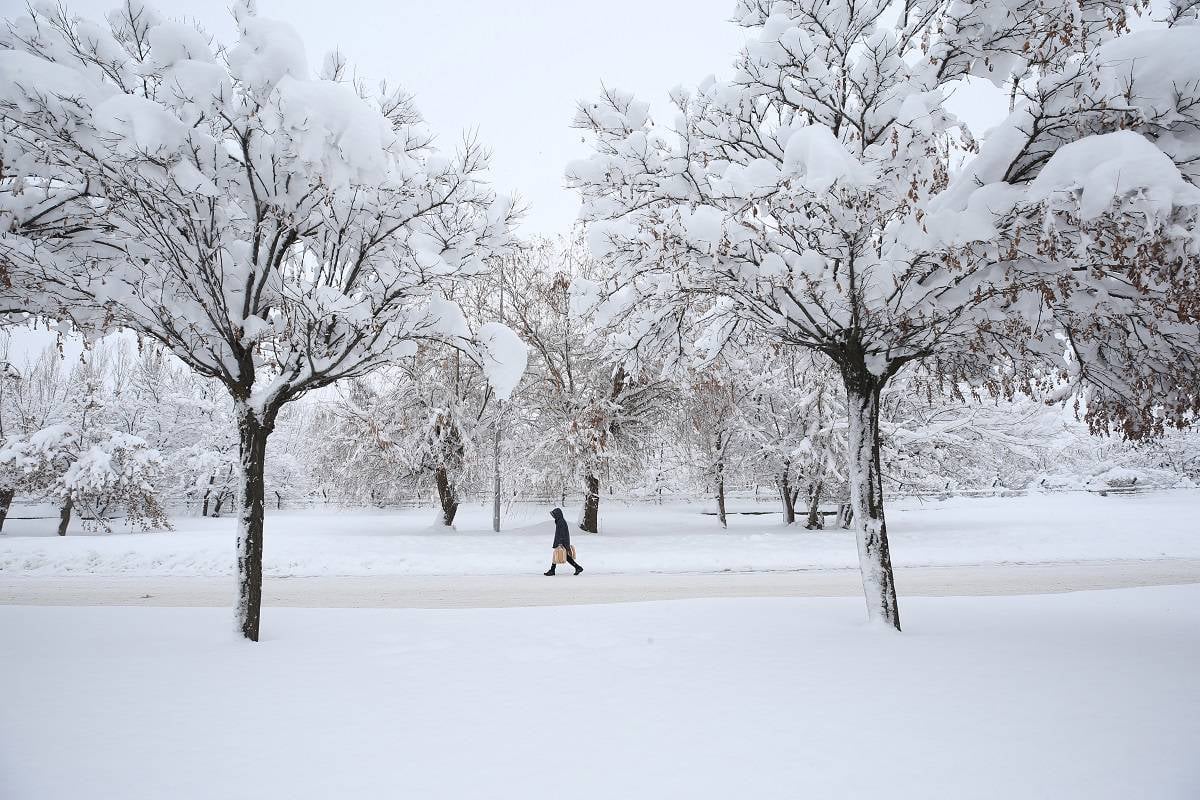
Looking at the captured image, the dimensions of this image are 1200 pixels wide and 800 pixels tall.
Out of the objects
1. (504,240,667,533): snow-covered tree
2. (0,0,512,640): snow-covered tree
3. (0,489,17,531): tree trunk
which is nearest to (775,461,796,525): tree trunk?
(504,240,667,533): snow-covered tree

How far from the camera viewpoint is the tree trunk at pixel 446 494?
22.7m

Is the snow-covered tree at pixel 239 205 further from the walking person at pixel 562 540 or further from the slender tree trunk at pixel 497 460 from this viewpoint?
the slender tree trunk at pixel 497 460

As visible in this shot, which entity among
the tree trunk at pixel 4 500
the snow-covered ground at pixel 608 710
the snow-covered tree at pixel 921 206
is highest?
the snow-covered tree at pixel 921 206

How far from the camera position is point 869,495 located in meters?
7.04

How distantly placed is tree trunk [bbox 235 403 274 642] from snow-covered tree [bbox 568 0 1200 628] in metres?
4.12

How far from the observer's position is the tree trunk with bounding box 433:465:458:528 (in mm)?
22703

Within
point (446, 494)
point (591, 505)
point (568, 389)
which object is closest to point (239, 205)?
point (568, 389)

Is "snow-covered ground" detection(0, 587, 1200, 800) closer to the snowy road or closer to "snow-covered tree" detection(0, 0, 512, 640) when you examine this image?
"snow-covered tree" detection(0, 0, 512, 640)

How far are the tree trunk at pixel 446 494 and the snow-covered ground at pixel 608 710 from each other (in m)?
15.2

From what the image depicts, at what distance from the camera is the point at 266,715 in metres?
4.55

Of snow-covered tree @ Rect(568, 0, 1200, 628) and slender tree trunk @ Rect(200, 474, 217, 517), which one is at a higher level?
snow-covered tree @ Rect(568, 0, 1200, 628)

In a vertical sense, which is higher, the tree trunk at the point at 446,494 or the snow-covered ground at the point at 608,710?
the tree trunk at the point at 446,494

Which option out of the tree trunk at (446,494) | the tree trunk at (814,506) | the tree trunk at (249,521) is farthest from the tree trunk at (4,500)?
the tree trunk at (814,506)

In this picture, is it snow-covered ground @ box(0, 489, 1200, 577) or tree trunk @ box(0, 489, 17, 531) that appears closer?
snow-covered ground @ box(0, 489, 1200, 577)
